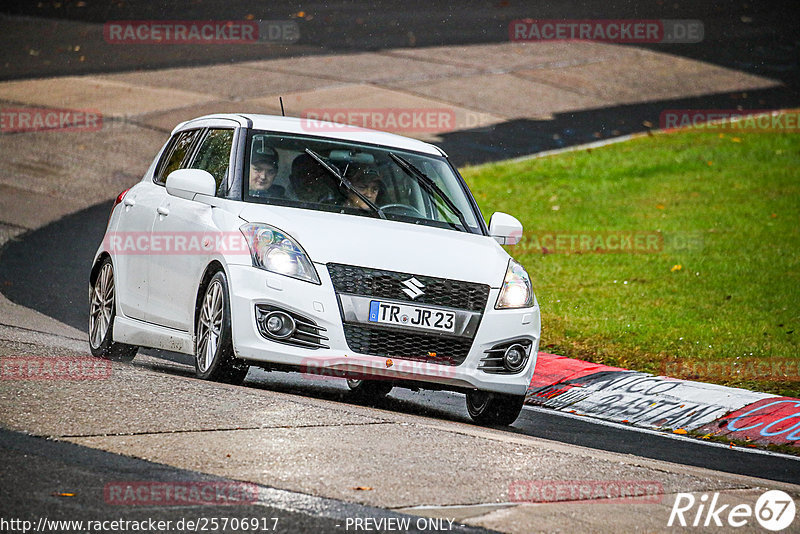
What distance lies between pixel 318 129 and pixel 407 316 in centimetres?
199

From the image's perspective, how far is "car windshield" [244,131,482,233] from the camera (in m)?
8.46

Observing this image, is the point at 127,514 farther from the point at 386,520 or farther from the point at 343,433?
the point at 343,433

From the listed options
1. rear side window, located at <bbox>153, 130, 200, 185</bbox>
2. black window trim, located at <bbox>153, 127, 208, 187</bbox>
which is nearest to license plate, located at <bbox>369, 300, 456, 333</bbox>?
black window trim, located at <bbox>153, 127, 208, 187</bbox>

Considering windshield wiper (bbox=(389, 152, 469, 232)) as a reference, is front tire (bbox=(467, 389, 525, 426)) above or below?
below

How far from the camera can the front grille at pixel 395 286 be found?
7629 mm

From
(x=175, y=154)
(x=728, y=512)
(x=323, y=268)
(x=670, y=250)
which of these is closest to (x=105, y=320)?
(x=175, y=154)

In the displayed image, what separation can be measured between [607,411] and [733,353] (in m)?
1.90

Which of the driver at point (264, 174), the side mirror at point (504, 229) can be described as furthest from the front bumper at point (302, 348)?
the side mirror at point (504, 229)

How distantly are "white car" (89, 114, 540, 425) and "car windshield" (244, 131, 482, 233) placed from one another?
1 cm

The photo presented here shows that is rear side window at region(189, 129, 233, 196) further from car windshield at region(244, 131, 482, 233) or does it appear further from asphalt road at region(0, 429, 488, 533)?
asphalt road at region(0, 429, 488, 533)

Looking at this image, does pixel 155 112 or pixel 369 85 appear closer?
pixel 155 112

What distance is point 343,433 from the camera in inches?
258

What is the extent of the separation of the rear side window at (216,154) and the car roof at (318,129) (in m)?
0.12

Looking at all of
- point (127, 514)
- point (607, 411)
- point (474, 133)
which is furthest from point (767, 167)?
point (127, 514)
